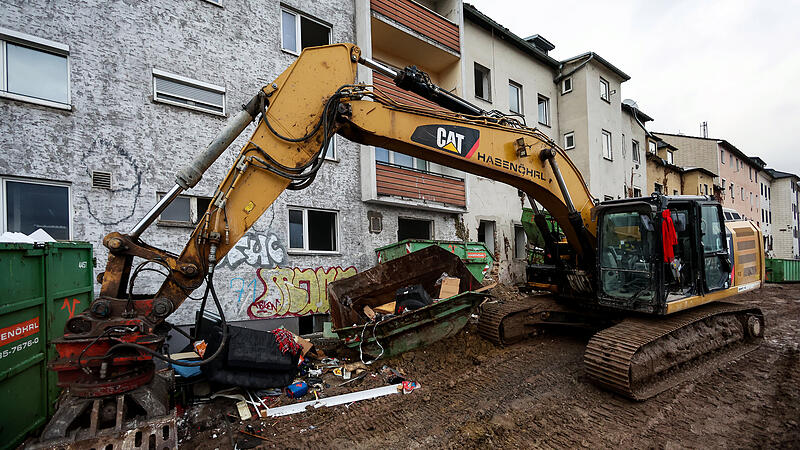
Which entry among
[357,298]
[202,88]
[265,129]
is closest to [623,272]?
[357,298]

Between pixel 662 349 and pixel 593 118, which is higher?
pixel 593 118

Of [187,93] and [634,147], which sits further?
[634,147]

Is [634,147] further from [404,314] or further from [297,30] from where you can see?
[404,314]

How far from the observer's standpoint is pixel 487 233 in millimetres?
13867

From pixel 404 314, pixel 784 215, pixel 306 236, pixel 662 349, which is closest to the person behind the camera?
pixel 662 349

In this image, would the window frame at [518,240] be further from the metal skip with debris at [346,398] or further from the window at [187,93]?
the window at [187,93]

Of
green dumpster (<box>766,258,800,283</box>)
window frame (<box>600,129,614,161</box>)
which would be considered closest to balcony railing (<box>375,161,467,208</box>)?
window frame (<box>600,129,614,161</box>)

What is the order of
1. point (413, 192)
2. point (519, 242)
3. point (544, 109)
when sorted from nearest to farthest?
point (413, 192) → point (519, 242) → point (544, 109)

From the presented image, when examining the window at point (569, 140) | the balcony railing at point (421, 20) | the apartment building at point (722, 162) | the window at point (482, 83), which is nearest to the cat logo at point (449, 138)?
the balcony railing at point (421, 20)

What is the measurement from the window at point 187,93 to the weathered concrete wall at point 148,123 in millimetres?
141

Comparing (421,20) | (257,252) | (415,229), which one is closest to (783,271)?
(415,229)

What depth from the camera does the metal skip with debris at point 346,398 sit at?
13.3 feet

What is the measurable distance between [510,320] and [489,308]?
0.49 metres

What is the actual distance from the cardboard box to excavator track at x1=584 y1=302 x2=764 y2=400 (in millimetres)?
2417
